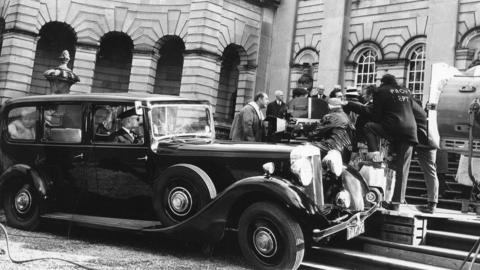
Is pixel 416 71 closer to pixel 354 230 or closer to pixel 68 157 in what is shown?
pixel 354 230

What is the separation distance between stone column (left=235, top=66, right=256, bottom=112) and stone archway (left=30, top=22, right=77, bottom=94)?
8838 mm

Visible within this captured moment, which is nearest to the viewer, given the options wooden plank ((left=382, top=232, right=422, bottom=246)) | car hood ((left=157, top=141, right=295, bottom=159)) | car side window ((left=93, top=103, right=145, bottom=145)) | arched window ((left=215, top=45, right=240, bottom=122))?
car hood ((left=157, top=141, right=295, bottom=159))

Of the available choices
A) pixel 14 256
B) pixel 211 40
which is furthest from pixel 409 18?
pixel 14 256

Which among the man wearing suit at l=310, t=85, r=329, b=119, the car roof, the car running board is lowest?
the car running board

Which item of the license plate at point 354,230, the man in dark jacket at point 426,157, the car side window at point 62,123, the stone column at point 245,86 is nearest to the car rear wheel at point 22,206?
the car side window at point 62,123

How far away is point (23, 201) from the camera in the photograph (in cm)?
742

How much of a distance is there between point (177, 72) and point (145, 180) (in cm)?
1940

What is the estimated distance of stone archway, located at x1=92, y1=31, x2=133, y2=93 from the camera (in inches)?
987

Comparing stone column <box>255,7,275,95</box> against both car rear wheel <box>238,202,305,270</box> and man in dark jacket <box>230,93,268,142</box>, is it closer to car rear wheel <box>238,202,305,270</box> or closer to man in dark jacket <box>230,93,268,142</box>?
man in dark jacket <box>230,93,268,142</box>

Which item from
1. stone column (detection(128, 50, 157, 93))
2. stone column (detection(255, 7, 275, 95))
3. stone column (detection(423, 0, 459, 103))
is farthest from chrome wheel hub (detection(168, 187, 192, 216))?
stone column (detection(255, 7, 275, 95))

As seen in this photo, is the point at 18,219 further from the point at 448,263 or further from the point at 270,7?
the point at 270,7

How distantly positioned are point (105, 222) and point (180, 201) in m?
1.31

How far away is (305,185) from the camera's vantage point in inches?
214

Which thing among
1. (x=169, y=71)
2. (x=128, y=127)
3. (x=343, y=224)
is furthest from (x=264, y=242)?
(x=169, y=71)
